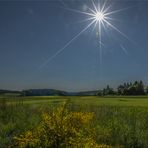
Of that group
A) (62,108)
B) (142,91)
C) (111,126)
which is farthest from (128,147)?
(142,91)

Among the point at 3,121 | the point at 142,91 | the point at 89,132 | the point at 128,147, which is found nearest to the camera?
the point at 89,132

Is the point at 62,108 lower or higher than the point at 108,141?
higher

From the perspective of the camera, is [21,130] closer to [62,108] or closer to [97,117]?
[97,117]

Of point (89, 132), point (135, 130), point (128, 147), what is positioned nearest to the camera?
point (89, 132)

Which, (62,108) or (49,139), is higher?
(62,108)

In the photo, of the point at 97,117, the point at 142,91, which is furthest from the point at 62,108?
the point at 142,91

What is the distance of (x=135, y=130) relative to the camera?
8430 millimetres

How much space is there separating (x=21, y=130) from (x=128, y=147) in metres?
3.19

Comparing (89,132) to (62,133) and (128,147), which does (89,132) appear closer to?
(62,133)

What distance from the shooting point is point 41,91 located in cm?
7194

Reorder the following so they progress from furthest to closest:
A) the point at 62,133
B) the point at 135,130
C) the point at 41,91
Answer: the point at 41,91, the point at 135,130, the point at 62,133

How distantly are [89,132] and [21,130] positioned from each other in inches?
163

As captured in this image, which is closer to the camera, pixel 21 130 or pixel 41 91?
pixel 21 130

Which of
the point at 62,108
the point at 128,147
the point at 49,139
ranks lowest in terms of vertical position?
the point at 128,147
